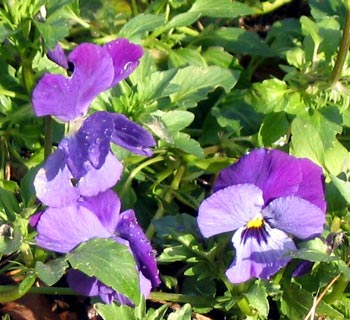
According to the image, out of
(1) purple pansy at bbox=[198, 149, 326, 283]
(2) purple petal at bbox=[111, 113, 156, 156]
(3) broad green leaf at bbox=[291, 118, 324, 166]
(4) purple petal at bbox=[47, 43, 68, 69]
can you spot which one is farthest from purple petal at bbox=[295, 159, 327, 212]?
(4) purple petal at bbox=[47, 43, 68, 69]

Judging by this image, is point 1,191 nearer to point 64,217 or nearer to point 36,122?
point 64,217

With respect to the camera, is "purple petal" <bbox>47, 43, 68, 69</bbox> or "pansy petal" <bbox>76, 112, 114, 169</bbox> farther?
"purple petal" <bbox>47, 43, 68, 69</bbox>

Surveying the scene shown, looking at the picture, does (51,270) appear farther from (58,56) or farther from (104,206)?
(58,56)

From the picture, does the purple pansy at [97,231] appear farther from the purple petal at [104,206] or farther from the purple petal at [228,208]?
the purple petal at [228,208]

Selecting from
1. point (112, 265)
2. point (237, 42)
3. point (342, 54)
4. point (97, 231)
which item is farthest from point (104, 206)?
point (237, 42)

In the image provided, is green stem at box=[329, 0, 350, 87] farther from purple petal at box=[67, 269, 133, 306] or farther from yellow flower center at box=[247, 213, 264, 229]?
purple petal at box=[67, 269, 133, 306]
